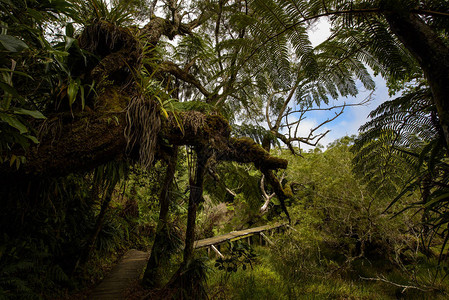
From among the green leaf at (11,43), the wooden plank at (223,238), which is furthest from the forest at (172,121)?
the wooden plank at (223,238)

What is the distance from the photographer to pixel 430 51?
2.90ft

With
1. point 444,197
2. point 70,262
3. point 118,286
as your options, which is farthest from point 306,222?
point 70,262

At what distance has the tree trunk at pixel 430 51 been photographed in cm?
86

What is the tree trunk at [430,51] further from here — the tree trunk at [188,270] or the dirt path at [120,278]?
the dirt path at [120,278]

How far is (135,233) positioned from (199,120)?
669cm

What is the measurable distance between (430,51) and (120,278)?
5765 mm

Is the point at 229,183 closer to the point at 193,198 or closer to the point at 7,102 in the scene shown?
the point at 193,198

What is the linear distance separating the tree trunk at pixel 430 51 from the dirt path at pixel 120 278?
481cm

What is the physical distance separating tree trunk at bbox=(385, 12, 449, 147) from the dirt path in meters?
4.81

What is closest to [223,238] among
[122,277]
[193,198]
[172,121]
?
[122,277]

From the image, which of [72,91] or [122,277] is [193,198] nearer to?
[72,91]

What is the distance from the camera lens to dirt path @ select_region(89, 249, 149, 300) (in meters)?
3.74

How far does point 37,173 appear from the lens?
4.61 ft

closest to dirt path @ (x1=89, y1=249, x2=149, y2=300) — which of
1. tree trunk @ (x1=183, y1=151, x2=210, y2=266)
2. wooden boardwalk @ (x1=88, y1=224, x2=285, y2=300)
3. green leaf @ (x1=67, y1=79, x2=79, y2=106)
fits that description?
wooden boardwalk @ (x1=88, y1=224, x2=285, y2=300)
